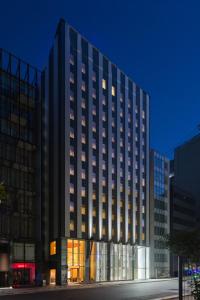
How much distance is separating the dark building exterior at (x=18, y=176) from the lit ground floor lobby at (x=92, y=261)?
16.8ft

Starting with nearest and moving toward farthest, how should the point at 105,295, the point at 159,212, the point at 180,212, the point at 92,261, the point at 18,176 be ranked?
1. the point at 105,295
2. the point at 18,176
3. the point at 92,261
4. the point at 159,212
5. the point at 180,212

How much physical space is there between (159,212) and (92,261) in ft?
141

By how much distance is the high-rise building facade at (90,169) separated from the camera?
95938mm

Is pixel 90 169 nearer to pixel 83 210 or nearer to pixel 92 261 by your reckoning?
pixel 83 210

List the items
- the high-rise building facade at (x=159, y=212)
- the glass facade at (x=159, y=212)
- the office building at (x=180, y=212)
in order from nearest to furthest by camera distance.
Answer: the high-rise building facade at (x=159, y=212), the glass facade at (x=159, y=212), the office building at (x=180, y=212)

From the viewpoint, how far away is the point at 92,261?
10119cm

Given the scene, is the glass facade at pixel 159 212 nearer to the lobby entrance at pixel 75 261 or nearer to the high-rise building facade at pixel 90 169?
the high-rise building facade at pixel 90 169

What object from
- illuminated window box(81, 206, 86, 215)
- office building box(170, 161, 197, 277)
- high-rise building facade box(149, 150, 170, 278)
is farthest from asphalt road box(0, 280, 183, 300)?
office building box(170, 161, 197, 277)

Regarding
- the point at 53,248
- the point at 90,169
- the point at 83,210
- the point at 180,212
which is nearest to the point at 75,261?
the point at 53,248

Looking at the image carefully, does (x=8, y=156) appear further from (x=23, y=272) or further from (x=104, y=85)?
(x=104, y=85)

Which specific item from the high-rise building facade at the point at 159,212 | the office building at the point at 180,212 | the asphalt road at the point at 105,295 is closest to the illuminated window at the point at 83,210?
the high-rise building facade at the point at 159,212

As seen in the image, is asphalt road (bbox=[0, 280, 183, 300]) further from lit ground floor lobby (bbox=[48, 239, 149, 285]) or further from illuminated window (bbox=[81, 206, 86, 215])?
illuminated window (bbox=[81, 206, 86, 215])

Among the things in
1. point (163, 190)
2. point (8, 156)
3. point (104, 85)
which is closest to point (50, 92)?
point (104, 85)

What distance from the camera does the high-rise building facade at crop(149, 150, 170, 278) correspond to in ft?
431
